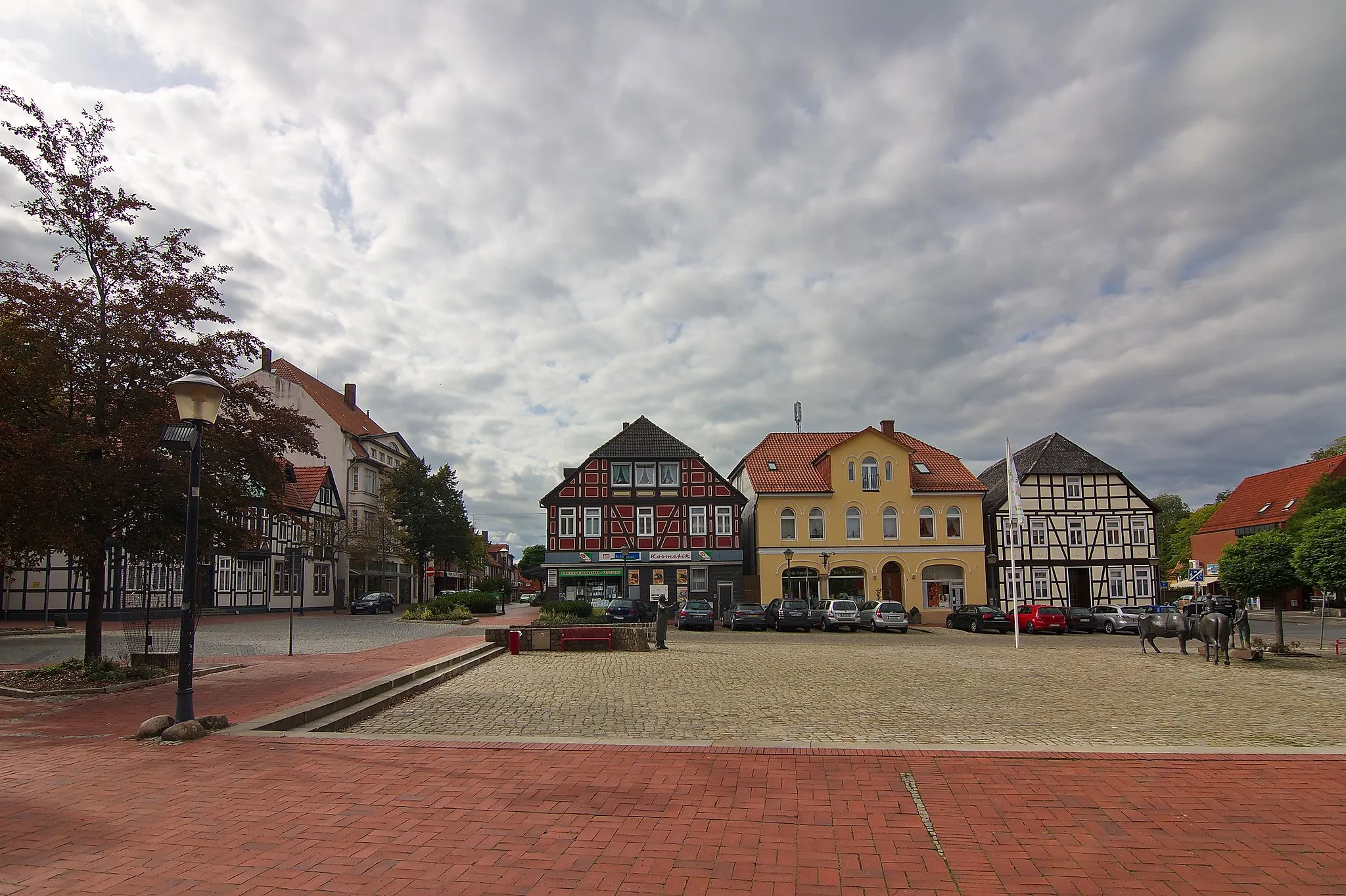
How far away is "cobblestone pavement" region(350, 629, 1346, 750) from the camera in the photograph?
9570 millimetres

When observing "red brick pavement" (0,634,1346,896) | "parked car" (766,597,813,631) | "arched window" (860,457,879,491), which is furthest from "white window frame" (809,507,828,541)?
"red brick pavement" (0,634,1346,896)

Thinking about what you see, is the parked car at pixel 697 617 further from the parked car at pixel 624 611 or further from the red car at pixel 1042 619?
the red car at pixel 1042 619

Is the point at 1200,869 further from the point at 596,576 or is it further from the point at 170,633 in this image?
the point at 596,576

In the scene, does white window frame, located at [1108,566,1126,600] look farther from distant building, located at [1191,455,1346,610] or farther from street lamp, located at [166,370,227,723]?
street lamp, located at [166,370,227,723]

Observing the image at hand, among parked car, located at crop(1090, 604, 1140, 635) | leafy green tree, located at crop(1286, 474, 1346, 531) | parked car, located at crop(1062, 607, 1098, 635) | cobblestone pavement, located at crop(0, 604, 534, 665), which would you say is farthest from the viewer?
leafy green tree, located at crop(1286, 474, 1346, 531)

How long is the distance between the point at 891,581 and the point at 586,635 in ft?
101

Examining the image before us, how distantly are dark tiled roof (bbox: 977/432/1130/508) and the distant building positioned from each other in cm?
1152

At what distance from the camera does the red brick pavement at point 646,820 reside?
5121 millimetres

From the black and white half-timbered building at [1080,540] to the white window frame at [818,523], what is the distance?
10449mm

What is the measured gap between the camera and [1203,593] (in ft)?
218

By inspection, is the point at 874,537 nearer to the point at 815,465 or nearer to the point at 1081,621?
the point at 815,465

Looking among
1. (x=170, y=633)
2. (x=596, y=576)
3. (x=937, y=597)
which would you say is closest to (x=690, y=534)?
(x=596, y=576)

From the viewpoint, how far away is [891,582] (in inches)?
1917

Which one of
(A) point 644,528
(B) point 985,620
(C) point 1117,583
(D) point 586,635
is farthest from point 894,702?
(C) point 1117,583
